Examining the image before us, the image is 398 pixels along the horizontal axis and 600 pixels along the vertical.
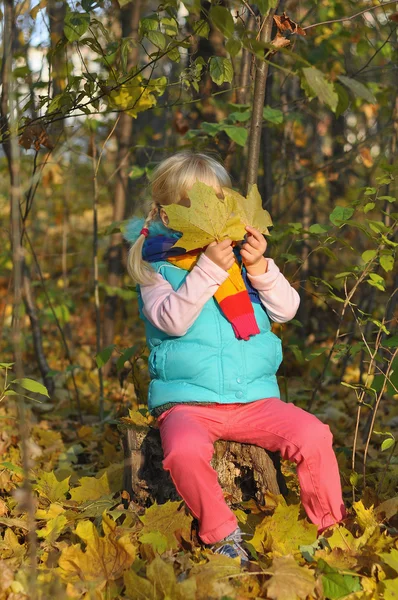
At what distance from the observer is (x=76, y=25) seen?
2.36 meters

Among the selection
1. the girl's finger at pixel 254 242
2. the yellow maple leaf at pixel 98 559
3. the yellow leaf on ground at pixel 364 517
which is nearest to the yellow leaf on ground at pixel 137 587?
the yellow maple leaf at pixel 98 559

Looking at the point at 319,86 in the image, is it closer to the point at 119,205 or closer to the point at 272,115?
the point at 272,115

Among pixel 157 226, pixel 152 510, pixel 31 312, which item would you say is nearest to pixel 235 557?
pixel 152 510

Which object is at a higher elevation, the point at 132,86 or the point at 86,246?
the point at 132,86

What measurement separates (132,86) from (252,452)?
1.38 meters

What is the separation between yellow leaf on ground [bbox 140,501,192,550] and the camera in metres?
2.11

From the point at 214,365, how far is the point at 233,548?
588mm

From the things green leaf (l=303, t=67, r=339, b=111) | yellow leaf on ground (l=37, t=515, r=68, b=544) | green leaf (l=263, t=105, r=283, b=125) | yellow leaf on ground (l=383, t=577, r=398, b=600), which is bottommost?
yellow leaf on ground (l=37, t=515, r=68, b=544)

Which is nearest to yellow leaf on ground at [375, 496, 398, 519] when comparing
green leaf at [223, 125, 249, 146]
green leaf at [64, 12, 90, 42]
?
green leaf at [223, 125, 249, 146]

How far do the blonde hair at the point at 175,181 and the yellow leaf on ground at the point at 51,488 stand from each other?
0.83m

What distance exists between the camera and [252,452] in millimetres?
2354

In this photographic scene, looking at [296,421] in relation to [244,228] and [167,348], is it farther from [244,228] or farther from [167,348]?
[244,228]

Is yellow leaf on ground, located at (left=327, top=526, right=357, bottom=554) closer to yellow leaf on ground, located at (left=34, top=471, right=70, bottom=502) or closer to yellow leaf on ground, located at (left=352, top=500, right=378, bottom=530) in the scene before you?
yellow leaf on ground, located at (left=352, top=500, right=378, bottom=530)

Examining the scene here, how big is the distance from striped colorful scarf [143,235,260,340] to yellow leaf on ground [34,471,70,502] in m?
0.89
